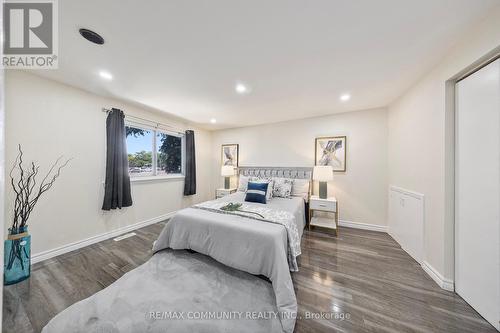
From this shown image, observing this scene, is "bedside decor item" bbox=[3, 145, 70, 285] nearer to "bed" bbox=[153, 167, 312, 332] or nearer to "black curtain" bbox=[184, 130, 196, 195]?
"bed" bbox=[153, 167, 312, 332]

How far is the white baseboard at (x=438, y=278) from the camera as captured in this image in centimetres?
181

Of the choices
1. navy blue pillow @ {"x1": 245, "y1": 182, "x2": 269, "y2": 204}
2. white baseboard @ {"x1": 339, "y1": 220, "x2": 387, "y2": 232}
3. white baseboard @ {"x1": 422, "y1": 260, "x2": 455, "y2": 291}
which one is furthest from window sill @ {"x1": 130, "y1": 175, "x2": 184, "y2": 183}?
white baseboard @ {"x1": 422, "y1": 260, "x2": 455, "y2": 291}

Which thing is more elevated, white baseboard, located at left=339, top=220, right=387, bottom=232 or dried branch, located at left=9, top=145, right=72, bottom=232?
dried branch, located at left=9, top=145, right=72, bottom=232

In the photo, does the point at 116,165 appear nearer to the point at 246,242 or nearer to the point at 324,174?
the point at 246,242

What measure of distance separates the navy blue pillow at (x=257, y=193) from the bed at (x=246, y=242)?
47 cm

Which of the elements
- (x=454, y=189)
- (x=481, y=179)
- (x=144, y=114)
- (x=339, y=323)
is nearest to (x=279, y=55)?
(x=481, y=179)

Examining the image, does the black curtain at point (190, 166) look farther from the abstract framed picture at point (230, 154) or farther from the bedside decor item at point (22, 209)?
the bedside decor item at point (22, 209)

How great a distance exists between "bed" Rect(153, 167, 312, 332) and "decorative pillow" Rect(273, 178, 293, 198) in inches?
38.0

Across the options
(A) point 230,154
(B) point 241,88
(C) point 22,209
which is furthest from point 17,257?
(A) point 230,154

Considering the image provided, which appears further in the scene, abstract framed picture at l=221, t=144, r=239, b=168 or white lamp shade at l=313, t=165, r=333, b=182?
abstract framed picture at l=221, t=144, r=239, b=168

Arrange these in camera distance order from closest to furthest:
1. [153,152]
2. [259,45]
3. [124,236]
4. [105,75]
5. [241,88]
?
[259,45] → [105,75] → [241,88] → [124,236] → [153,152]

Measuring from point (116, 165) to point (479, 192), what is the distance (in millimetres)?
4499

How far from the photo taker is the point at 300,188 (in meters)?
3.65

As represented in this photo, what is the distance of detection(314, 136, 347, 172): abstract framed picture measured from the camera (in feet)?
11.7
